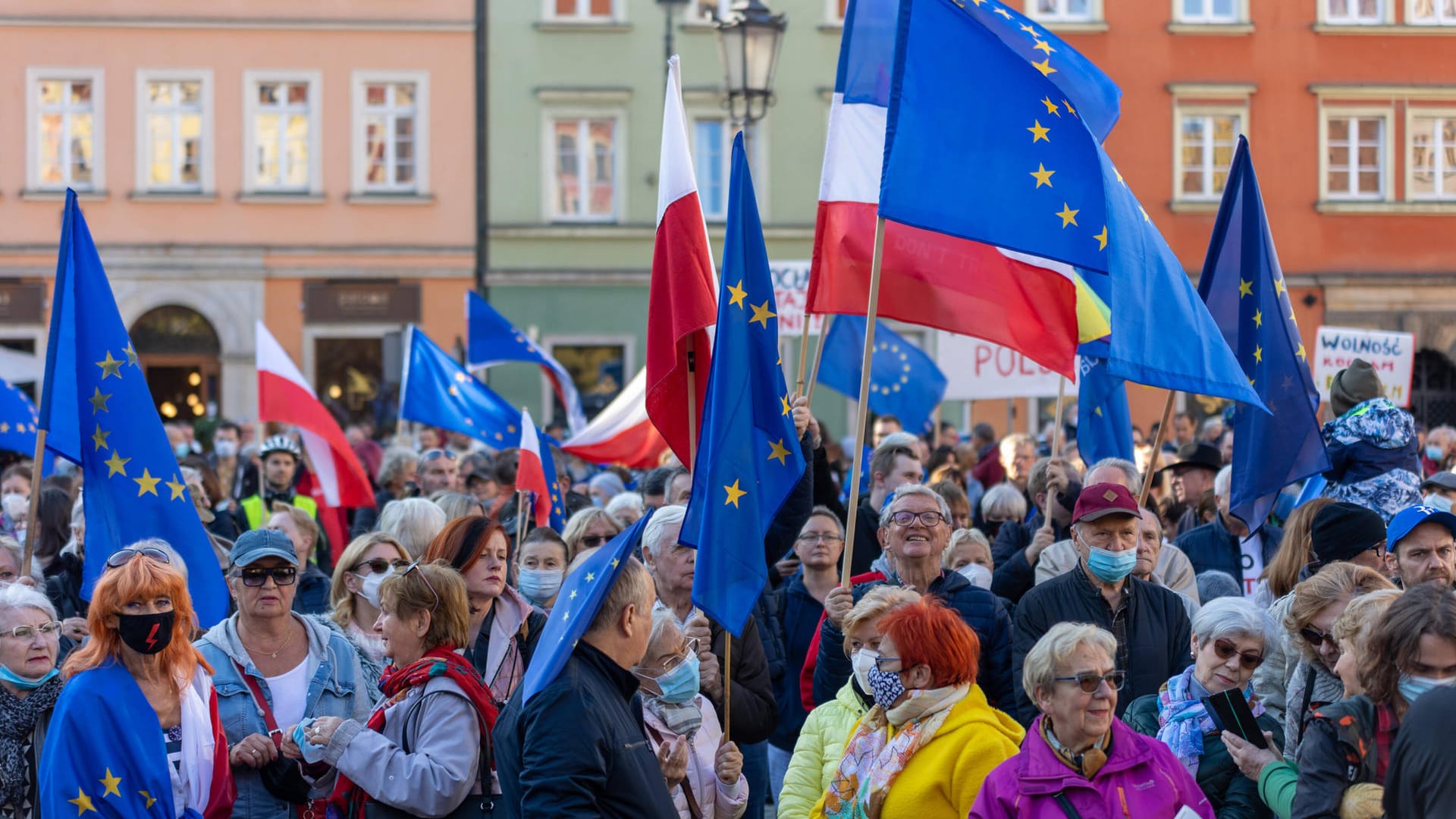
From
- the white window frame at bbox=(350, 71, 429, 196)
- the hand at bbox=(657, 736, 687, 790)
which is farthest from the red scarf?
the white window frame at bbox=(350, 71, 429, 196)

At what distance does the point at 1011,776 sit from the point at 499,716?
54.4 inches

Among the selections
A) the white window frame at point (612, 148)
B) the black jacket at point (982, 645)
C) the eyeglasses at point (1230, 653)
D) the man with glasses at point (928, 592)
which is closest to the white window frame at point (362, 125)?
the white window frame at point (612, 148)

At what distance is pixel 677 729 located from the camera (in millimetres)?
5414

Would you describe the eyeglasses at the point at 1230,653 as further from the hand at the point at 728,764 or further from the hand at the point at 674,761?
the hand at the point at 674,761

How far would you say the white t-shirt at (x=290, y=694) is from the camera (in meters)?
5.89

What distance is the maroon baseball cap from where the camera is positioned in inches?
253

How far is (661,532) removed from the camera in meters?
6.50

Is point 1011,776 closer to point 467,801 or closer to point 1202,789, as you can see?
point 1202,789

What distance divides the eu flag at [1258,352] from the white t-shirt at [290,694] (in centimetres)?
424

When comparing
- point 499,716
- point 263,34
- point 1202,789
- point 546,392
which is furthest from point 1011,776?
point 263,34

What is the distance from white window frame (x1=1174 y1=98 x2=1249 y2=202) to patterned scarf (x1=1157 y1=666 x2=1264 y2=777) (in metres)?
24.3

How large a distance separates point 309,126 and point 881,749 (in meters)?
24.8

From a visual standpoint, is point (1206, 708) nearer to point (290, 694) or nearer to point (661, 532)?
point (661, 532)

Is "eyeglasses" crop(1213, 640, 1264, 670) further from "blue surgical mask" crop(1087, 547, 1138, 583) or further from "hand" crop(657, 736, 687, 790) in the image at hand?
"hand" crop(657, 736, 687, 790)
